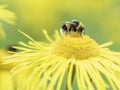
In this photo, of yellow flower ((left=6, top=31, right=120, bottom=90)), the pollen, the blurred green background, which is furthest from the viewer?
the blurred green background

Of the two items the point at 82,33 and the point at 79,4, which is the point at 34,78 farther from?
the point at 79,4

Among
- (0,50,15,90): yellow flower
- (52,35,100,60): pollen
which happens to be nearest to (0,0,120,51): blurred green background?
(0,50,15,90): yellow flower

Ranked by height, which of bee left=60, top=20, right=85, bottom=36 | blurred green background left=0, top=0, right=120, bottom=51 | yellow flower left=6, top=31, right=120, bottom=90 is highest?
blurred green background left=0, top=0, right=120, bottom=51

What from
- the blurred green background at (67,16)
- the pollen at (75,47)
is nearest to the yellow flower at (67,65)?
the pollen at (75,47)

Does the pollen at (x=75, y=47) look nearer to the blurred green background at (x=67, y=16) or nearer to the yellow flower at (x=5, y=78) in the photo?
the yellow flower at (x=5, y=78)

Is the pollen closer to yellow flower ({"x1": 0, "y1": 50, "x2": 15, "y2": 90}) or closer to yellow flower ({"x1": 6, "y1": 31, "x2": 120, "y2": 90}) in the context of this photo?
yellow flower ({"x1": 6, "y1": 31, "x2": 120, "y2": 90})

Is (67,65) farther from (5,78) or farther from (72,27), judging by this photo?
(5,78)

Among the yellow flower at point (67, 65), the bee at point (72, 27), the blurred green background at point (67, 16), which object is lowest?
the yellow flower at point (67, 65)
